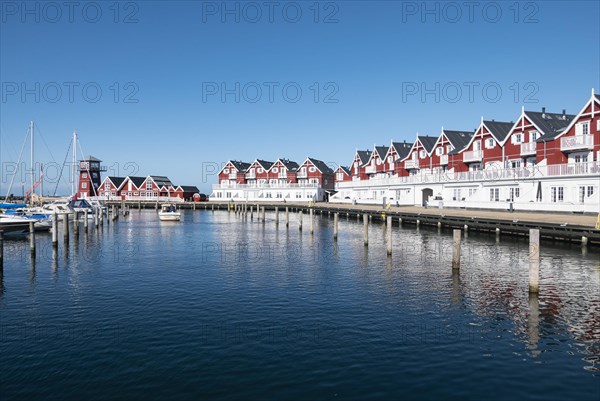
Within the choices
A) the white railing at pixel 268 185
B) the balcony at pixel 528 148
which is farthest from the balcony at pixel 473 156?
the white railing at pixel 268 185

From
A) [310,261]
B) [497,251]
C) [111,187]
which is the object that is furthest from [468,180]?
[111,187]

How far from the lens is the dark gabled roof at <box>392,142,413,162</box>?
286ft

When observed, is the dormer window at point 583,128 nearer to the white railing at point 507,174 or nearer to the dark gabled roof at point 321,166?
the white railing at point 507,174

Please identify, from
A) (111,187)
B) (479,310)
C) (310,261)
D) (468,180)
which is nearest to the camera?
(479,310)

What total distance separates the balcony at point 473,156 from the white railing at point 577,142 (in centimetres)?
1421

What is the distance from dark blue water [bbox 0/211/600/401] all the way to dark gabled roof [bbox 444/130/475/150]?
46.3 metres

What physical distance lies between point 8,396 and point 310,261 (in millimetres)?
20343

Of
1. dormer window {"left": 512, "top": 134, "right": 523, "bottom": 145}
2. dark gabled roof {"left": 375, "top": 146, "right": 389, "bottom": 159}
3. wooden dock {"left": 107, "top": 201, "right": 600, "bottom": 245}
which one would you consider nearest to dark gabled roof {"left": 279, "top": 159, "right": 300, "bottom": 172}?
dark gabled roof {"left": 375, "top": 146, "right": 389, "bottom": 159}

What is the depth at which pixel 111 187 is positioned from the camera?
406 ft

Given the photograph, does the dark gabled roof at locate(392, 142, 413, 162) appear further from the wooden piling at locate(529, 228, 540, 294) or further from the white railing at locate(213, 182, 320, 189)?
the wooden piling at locate(529, 228, 540, 294)

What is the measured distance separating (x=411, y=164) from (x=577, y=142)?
1363 inches

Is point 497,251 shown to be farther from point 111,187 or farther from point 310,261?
point 111,187

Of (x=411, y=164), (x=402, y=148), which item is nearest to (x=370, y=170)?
(x=402, y=148)

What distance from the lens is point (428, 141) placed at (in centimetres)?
8100
